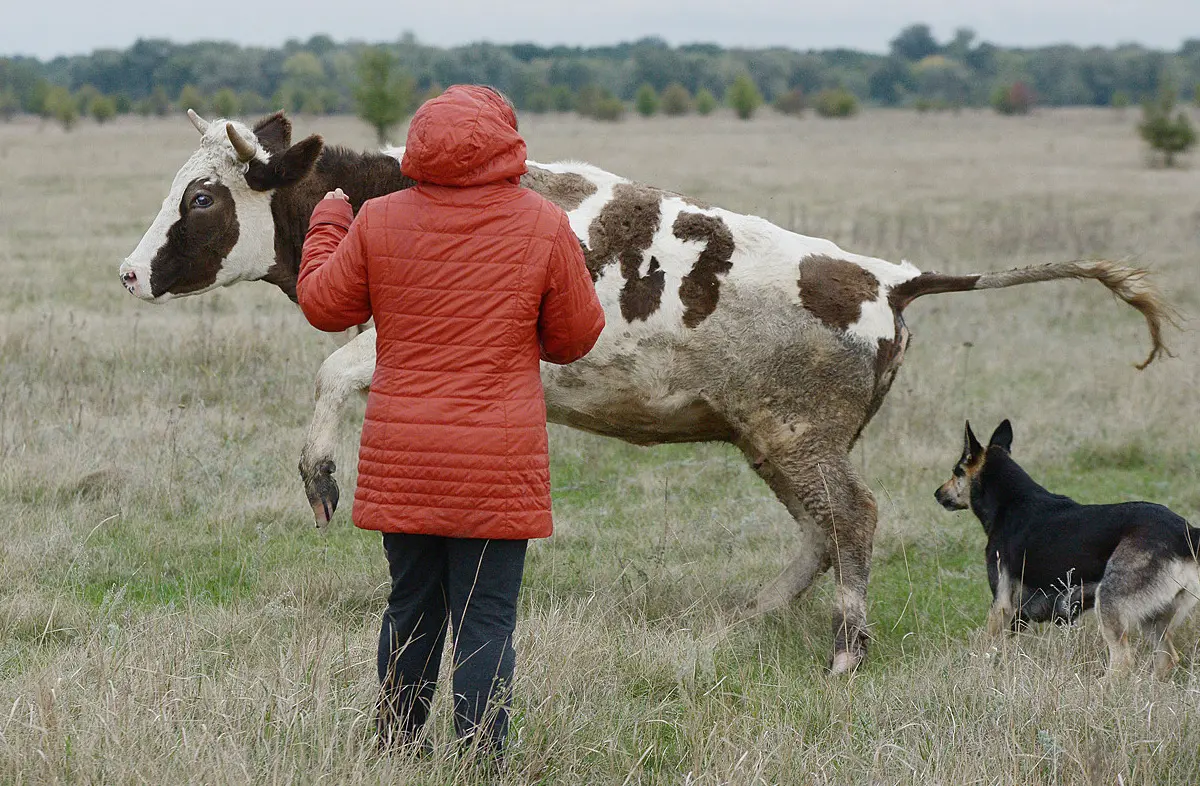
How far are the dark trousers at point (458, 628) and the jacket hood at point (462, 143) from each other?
45.8 inches

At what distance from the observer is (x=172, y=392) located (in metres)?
9.89

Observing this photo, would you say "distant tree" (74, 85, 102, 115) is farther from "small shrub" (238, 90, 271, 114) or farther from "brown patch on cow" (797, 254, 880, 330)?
"brown patch on cow" (797, 254, 880, 330)

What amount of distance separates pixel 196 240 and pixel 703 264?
254cm

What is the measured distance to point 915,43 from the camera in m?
184

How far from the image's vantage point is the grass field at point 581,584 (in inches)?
165

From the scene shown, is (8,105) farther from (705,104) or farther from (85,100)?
(705,104)

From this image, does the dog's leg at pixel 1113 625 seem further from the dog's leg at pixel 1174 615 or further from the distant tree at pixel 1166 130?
the distant tree at pixel 1166 130

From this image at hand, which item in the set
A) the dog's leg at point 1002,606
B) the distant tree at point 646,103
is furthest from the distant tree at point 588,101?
the dog's leg at point 1002,606

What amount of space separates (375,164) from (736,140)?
51.7 m

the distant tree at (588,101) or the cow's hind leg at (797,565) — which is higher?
the distant tree at (588,101)

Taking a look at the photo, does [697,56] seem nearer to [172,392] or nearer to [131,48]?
[131,48]

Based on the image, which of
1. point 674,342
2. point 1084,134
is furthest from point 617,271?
point 1084,134

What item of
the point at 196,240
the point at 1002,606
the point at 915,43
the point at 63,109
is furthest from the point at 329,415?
the point at 915,43

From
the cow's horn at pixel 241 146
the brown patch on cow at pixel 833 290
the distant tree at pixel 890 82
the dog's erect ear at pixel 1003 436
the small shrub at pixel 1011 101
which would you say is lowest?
the dog's erect ear at pixel 1003 436
